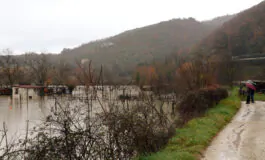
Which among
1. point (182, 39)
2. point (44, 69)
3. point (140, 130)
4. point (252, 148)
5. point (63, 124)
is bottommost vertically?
point (252, 148)

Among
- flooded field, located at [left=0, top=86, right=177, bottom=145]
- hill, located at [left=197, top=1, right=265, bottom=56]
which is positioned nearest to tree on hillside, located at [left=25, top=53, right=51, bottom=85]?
flooded field, located at [left=0, top=86, right=177, bottom=145]

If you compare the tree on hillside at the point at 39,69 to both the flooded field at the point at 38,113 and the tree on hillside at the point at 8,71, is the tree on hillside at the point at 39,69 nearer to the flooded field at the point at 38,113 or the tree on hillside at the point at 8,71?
the tree on hillside at the point at 8,71

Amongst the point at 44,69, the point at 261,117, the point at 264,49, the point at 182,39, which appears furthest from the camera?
the point at 182,39

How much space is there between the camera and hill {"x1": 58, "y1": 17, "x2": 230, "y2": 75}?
102m

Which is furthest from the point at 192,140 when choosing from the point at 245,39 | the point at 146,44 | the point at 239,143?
the point at 146,44

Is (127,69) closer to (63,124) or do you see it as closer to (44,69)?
(44,69)

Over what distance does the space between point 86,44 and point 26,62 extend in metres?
70.9

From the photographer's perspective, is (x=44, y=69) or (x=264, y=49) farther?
(x=44, y=69)

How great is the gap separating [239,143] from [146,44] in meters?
114

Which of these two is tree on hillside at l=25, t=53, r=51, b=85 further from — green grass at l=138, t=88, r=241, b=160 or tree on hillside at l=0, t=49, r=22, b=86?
green grass at l=138, t=88, r=241, b=160

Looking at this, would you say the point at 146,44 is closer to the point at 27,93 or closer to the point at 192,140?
the point at 27,93

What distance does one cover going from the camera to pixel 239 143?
245 inches

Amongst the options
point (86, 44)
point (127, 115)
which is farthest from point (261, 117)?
point (86, 44)

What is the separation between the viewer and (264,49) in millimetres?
48500
